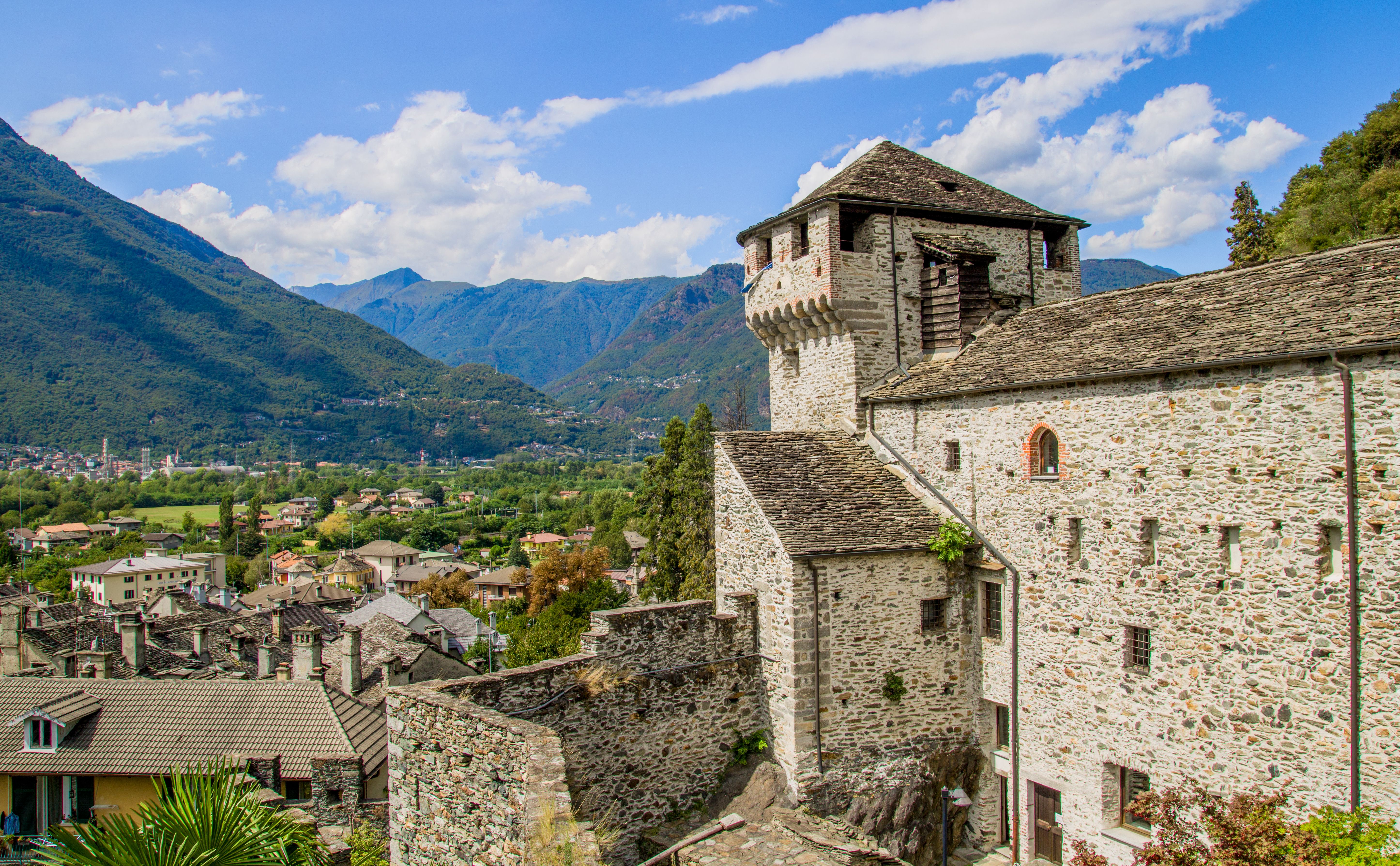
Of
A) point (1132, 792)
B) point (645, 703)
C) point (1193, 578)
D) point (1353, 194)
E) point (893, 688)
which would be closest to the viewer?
point (1193, 578)

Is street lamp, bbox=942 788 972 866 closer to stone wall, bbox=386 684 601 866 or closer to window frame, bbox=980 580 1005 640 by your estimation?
window frame, bbox=980 580 1005 640

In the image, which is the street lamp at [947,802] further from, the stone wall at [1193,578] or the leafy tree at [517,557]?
the leafy tree at [517,557]

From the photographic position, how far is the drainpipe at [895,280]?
18625 mm

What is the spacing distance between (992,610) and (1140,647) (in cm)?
318

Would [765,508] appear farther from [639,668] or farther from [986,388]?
[986,388]

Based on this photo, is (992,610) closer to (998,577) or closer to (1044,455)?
(998,577)

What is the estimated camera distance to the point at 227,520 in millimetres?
124438

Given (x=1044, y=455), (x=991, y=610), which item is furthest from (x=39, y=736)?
(x=1044, y=455)

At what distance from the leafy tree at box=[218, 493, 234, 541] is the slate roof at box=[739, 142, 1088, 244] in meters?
125

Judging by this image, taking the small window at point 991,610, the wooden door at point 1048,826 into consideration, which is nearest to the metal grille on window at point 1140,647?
the small window at point 991,610

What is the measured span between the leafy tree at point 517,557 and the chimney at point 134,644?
65.0 meters

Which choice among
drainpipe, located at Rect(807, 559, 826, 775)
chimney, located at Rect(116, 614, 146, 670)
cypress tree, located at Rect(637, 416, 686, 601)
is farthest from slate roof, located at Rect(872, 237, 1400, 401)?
chimney, located at Rect(116, 614, 146, 670)

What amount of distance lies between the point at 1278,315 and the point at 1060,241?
9.34m

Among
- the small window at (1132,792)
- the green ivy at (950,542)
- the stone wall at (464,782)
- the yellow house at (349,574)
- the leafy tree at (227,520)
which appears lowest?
the yellow house at (349,574)
